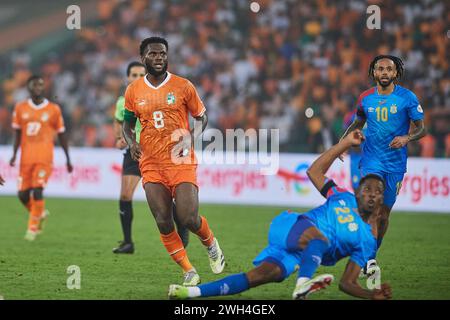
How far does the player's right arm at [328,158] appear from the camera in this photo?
721 cm

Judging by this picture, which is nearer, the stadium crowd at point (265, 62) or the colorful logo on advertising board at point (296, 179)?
the colorful logo on advertising board at point (296, 179)

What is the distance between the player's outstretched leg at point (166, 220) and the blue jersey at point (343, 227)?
1966 mm

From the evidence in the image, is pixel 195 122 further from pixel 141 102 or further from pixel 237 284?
pixel 237 284

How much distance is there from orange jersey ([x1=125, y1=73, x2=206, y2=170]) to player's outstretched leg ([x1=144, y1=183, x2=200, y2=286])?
0.27 metres

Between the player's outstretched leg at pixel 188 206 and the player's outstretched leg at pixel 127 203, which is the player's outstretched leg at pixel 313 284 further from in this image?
the player's outstretched leg at pixel 127 203

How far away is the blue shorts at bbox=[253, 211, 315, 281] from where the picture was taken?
741 centimetres

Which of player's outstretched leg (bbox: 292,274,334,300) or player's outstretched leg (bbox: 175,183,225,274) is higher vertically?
player's outstretched leg (bbox: 175,183,225,274)

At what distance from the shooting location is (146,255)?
38.4 ft

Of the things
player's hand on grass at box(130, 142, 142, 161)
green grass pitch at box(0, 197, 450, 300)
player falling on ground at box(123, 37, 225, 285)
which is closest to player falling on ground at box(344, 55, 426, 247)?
green grass pitch at box(0, 197, 450, 300)

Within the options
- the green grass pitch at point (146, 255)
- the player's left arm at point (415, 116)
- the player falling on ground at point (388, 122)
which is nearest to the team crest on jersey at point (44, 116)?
the green grass pitch at point (146, 255)

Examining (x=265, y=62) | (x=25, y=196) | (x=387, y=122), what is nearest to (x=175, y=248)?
(x=387, y=122)

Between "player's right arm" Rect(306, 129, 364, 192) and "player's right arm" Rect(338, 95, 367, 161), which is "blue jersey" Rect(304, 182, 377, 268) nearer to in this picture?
"player's right arm" Rect(306, 129, 364, 192)

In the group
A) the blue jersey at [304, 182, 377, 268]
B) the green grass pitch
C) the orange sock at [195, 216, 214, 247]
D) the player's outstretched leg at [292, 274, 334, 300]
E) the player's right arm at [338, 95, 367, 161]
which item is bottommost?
the green grass pitch

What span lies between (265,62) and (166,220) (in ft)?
48.0
